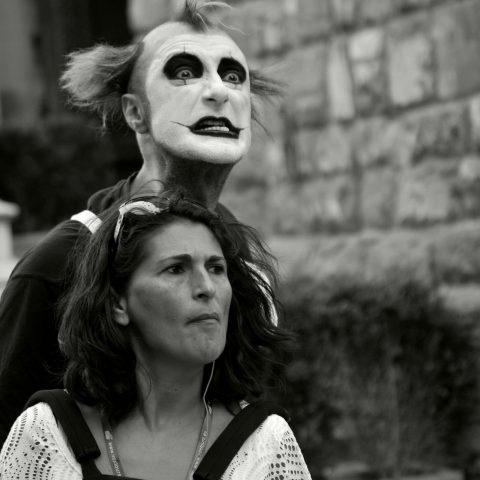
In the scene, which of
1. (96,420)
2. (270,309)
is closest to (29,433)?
(96,420)

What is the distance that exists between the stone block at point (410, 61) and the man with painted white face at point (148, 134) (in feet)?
12.5

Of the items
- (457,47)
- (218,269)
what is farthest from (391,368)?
(218,269)

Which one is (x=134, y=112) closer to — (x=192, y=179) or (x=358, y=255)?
(x=192, y=179)

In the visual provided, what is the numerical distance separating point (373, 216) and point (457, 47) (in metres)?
1.10

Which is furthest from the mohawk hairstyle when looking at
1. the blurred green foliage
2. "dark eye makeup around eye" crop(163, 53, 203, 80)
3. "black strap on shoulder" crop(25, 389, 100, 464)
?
the blurred green foliage

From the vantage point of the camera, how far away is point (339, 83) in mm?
8414

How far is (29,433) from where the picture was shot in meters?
3.08

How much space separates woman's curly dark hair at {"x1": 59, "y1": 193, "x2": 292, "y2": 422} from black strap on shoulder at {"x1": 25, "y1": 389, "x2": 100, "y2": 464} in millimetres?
42

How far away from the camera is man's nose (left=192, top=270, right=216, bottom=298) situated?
10.3 feet

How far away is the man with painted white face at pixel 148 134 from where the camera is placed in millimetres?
3607

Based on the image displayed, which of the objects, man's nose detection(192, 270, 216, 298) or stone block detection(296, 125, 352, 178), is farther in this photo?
stone block detection(296, 125, 352, 178)

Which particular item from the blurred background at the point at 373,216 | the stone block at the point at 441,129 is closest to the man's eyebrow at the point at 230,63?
the blurred background at the point at 373,216

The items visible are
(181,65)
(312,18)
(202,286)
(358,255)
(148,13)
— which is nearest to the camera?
(202,286)

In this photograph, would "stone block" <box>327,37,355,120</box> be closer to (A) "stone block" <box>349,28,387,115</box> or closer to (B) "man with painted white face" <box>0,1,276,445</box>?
(A) "stone block" <box>349,28,387,115</box>
